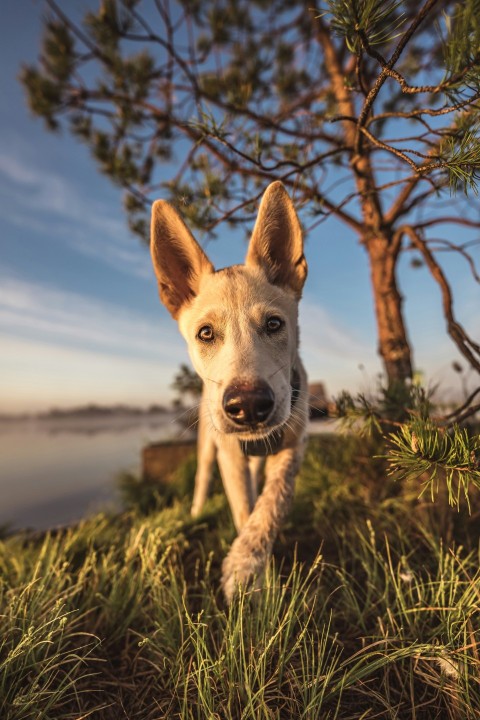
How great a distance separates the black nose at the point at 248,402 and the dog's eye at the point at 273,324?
51 centimetres

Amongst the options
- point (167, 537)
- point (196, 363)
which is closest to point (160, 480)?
point (167, 537)

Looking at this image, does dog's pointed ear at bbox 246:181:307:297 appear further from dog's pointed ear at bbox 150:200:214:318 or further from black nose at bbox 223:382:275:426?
black nose at bbox 223:382:275:426

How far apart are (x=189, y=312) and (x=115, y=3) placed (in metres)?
3.80

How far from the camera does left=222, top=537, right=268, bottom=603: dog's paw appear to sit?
1.87 metres

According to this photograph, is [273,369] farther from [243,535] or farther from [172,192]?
[172,192]

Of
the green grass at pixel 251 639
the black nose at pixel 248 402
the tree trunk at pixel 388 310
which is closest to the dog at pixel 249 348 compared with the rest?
the black nose at pixel 248 402

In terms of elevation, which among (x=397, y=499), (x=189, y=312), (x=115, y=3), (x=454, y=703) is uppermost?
(x=115, y=3)

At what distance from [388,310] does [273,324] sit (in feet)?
5.88

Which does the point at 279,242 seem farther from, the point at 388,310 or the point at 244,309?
the point at 388,310

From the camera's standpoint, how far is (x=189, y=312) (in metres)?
2.31

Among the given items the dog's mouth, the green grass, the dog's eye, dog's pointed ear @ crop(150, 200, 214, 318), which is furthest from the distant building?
dog's pointed ear @ crop(150, 200, 214, 318)

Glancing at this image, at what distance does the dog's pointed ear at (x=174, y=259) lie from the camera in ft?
7.23

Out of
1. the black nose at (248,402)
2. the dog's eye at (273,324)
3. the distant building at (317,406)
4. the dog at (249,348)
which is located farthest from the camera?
the distant building at (317,406)

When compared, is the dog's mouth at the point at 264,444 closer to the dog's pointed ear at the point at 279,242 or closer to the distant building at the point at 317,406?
A: the distant building at the point at 317,406
